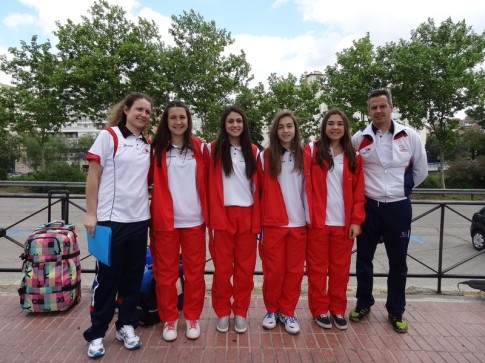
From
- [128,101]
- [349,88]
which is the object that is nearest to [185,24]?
[349,88]

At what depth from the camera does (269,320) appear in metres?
3.21

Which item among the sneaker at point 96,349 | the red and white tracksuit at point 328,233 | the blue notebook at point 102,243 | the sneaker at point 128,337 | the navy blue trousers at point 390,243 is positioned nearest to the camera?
the blue notebook at point 102,243

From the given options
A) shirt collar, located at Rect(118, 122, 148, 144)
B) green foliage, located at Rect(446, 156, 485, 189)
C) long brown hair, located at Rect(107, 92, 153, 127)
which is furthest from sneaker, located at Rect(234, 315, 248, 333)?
green foliage, located at Rect(446, 156, 485, 189)

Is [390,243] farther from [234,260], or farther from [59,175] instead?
[59,175]

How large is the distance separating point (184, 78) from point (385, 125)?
737 inches

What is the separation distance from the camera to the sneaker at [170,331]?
2.95 meters

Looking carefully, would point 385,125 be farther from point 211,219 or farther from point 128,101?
point 128,101

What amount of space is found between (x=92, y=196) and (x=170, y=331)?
1.31 metres

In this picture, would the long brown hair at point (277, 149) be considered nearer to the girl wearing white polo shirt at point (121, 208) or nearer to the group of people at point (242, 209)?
the group of people at point (242, 209)

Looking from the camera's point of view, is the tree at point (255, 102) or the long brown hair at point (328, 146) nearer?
the long brown hair at point (328, 146)

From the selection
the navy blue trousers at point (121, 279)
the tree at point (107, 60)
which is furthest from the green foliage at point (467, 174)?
the navy blue trousers at point (121, 279)

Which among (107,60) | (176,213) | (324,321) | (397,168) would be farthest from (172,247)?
(107,60)

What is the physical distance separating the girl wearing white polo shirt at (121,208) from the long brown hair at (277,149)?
104 centimetres

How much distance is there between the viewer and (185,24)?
21203 mm
